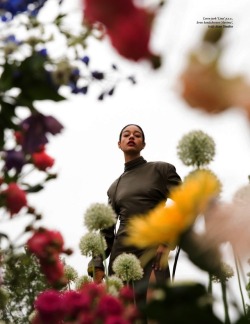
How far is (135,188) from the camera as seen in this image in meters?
2.49

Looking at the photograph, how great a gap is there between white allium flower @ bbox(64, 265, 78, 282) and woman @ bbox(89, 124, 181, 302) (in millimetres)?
125

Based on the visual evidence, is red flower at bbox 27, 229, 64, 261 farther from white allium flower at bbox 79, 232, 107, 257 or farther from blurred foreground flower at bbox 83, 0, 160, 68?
white allium flower at bbox 79, 232, 107, 257

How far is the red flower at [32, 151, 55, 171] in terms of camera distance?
2.83ft

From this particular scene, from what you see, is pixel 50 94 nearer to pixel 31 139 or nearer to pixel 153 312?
pixel 31 139

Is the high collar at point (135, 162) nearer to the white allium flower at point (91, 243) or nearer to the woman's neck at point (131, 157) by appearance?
the woman's neck at point (131, 157)

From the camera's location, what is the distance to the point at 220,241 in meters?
0.29

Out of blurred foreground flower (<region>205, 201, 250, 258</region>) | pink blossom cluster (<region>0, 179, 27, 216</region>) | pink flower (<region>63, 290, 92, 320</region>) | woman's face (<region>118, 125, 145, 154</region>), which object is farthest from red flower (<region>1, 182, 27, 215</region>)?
woman's face (<region>118, 125, 145, 154</region>)

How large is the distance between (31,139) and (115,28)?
441 mm

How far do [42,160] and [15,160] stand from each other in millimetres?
162

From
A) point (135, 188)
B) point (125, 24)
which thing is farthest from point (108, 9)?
point (135, 188)

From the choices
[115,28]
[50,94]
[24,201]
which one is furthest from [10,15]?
[115,28]

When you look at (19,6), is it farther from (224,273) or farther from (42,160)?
(224,273)

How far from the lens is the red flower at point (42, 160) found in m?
0.86

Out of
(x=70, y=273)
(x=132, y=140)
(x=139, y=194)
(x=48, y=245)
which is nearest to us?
(x=48, y=245)
